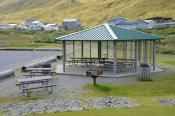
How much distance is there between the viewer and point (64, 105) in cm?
1866

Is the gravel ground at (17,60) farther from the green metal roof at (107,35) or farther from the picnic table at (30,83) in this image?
the picnic table at (30,83)

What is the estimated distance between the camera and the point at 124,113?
16.9 metres

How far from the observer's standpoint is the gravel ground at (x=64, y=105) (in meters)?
17.7

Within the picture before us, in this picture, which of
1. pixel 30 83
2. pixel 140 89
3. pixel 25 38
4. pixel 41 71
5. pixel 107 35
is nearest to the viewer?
pixel 30 83

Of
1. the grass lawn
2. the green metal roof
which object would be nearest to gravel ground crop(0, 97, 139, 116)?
the grass lawn

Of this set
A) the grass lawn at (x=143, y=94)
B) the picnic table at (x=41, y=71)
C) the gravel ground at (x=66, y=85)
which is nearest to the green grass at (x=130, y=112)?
the grass lawn at (x=143, y=94)

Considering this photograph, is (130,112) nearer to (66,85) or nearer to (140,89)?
(140,89)

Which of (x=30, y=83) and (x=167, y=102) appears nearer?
(x=167, y=102)

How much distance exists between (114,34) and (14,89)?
9.11 meters

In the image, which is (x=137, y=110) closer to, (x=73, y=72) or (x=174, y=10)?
(x=73, y=72)

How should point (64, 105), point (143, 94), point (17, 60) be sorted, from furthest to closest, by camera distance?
1. point (17, 60)
2. point (143, 94)
3. point (64, 105)

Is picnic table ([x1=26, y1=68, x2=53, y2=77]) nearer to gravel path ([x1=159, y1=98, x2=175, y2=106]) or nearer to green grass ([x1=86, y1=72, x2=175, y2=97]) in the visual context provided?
green grass ([x1=86, y1=72, x2=175, y2=97])

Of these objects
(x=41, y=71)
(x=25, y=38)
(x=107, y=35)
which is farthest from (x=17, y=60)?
(x=25, y=38)

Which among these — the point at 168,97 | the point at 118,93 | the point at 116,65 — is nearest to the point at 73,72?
the point at 116,65
